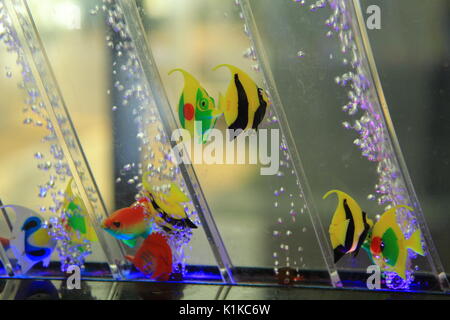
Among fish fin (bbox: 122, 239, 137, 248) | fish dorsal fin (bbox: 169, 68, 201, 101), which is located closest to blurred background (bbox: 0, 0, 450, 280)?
fish dorsal fin (bbox: 169, 68, 201, 101)

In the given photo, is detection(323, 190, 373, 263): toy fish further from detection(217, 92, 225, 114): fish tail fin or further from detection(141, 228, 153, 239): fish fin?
detection(141, 228, 153, 239): fish fin

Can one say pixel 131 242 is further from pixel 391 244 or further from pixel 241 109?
pixel 391 244

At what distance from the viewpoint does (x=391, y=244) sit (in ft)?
6.52

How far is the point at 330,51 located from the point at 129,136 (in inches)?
30.4

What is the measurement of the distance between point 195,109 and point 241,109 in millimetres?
166

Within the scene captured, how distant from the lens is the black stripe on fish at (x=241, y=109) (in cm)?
197

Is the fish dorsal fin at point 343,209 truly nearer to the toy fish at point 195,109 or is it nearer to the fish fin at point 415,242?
the fish fin at point 415,242

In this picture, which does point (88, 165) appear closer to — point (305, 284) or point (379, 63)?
point (305, 284)

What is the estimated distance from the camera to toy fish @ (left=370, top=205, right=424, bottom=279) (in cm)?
199

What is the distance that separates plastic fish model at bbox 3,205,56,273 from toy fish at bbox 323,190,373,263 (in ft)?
3.46

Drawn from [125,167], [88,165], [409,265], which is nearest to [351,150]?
[409,265]

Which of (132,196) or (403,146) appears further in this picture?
(132,196)

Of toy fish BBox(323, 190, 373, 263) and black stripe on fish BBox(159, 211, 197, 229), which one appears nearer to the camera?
toy fish BBox(323, 190, 373, 263)

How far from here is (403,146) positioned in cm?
205
